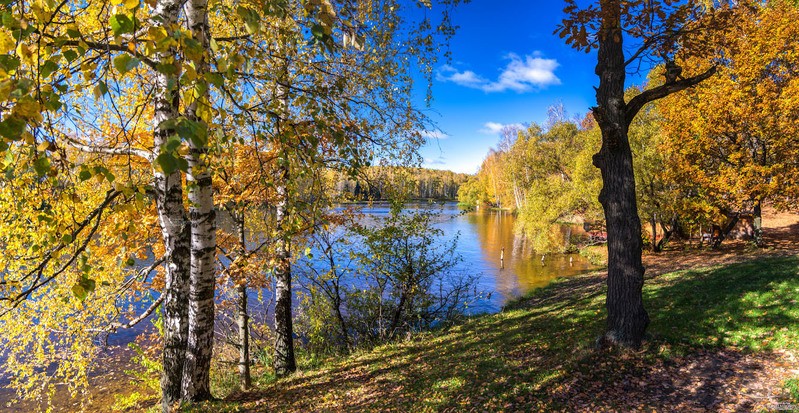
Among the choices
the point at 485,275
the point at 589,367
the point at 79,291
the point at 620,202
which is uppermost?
the point at 620,202

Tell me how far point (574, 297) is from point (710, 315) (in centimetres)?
694

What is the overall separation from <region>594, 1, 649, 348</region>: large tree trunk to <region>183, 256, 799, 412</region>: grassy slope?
0.52 meters

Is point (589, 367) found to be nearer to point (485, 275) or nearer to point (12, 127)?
point (12, 127)

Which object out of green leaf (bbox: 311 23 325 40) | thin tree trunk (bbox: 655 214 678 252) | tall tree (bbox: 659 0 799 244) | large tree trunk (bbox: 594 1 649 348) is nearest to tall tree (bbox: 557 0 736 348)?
large tree trunk (bbox: 594 1 649 348)

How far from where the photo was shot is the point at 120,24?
1279 mm

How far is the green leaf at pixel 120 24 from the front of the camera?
125 cm

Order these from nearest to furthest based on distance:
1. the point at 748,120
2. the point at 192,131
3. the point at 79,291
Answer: the point at 192,131 → the point at 79,291 → the point at 748,120

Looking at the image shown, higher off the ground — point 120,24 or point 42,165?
point 120,24

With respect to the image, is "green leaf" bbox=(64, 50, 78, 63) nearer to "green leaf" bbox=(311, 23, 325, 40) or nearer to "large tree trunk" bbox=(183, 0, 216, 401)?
"green leaf" bbox=(311, 23, 325, 40)

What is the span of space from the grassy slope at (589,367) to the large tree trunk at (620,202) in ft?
1.71

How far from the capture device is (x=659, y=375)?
5184 mm

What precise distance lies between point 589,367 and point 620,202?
99.4 inches

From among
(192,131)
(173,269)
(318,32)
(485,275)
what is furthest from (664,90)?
(485,275)

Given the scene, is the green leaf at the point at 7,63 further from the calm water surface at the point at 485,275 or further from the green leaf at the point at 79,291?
the calm water surface at the point at 485,275
